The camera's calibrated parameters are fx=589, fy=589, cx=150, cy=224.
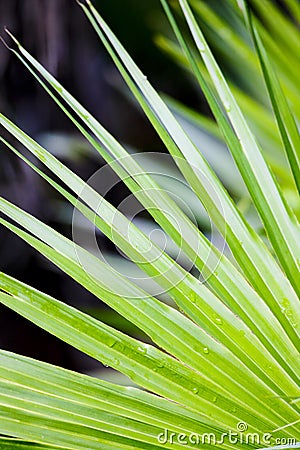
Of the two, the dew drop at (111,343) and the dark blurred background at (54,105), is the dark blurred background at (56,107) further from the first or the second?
the dew drop at (111,343)

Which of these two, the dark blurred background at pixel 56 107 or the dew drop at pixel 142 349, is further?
the dark blurred background at pixel 56 107

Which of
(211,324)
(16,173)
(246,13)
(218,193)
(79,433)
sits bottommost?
(79,433)

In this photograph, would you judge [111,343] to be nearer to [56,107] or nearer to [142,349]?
[142,349]

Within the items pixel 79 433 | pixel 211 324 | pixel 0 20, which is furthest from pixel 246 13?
pixel 0 20

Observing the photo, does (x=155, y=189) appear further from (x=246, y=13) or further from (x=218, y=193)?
(x=246, y=13)

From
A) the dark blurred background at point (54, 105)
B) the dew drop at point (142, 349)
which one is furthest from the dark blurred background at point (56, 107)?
the dew drop at point (142, 349)

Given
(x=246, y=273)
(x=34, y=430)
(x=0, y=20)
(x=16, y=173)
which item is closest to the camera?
(x=34, y=430)

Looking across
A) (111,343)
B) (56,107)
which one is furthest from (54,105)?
(111,343)

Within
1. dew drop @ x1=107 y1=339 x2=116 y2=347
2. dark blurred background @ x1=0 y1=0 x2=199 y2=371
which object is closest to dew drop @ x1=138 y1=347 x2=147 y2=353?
dew drop @ x1=107 y1=339 x2=116 y2=347
